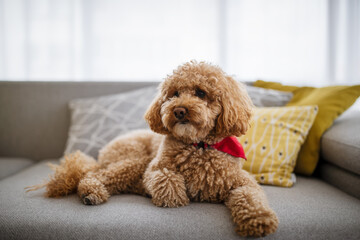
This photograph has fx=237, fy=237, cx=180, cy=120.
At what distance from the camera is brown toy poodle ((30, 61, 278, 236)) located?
99 cm

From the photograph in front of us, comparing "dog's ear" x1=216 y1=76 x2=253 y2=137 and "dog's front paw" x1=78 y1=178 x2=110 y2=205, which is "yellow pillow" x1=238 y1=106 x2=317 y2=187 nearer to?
"dog's ear" x1=216 y1=76 x2=253 y2=137

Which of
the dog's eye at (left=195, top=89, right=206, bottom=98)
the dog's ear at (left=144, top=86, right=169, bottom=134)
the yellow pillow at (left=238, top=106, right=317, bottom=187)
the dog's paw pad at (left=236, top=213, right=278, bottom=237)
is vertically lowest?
the dog's paw pad at (left=236, top=213, right=278, bottom=237)

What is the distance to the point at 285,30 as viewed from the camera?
94.7 inches

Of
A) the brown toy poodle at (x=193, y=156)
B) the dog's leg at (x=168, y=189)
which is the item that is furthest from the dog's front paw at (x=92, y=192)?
the dog's leg at (x=168, y=189)

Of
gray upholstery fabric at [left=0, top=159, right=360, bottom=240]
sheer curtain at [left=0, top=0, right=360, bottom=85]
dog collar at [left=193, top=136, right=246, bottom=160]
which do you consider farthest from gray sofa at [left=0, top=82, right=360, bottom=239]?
sheer curtain at [left=0, top=0, right=360, bottom=85]

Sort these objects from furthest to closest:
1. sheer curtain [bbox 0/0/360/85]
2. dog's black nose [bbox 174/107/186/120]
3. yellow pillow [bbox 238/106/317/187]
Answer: sheer curtain [bbox 0/0/360/85] < yellow pillow [bbox 238/106/317/187] < dog's black nose [bbox 174/107/186/120]

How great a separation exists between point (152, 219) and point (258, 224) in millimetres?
394

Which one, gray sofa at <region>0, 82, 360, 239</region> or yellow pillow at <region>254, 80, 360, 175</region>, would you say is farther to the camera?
yellow pillow at <region>254, 80, 360, 175</region>

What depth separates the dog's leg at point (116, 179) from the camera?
110 cm

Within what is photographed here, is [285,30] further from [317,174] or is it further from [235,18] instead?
[317,174]

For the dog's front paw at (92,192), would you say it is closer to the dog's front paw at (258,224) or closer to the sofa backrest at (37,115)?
the dog's front paw at (258,224)

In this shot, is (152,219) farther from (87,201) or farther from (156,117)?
(156,117)

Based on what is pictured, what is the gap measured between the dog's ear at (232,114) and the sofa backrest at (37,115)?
1.24m

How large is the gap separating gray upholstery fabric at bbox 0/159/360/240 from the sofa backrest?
3.06ft
